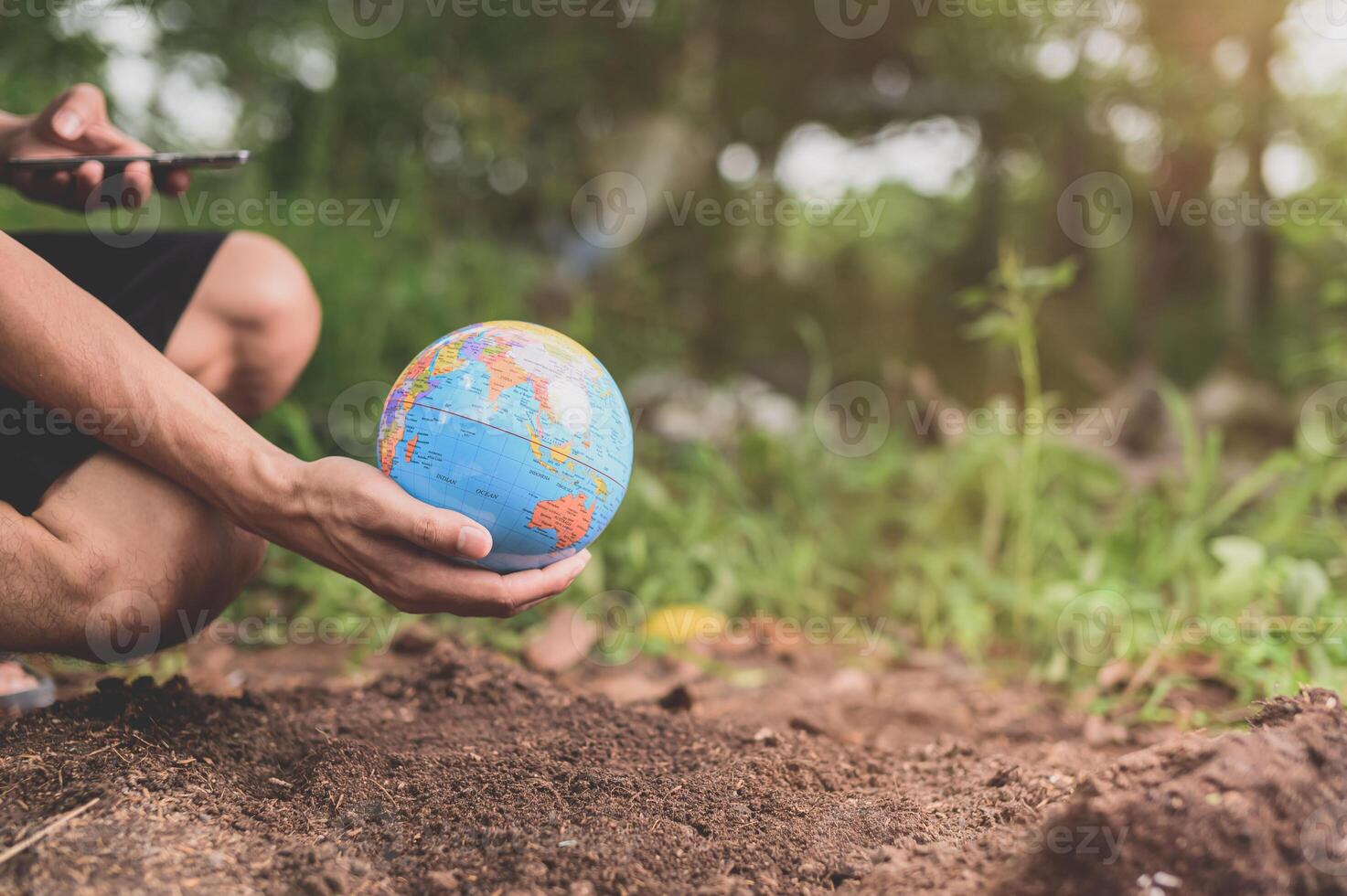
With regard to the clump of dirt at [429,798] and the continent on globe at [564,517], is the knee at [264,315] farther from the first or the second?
the continent on globe at [564,517]

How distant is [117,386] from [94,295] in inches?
19.1

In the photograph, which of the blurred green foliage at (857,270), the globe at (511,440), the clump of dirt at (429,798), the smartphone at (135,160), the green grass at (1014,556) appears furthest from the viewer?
the blurred green foliage at (857,270)

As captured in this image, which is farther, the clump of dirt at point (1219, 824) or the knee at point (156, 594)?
the knee at point (156, 594)

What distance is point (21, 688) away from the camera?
2225mm

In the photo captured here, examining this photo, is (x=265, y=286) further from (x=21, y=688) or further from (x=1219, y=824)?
(x=1219, y=824)

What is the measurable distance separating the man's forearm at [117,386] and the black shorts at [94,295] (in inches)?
5.3

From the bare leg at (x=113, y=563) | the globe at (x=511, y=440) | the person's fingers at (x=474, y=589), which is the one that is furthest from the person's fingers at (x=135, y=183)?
the person's fingers at (x=474, y=589)

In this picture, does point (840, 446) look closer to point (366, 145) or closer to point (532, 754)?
point (532, 754)

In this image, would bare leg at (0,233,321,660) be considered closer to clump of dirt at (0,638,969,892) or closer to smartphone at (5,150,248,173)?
clump of dirt at (0,638,969,892)

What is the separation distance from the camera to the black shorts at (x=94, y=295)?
1.80m

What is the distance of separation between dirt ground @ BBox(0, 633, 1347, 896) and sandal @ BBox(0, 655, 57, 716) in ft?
1.53

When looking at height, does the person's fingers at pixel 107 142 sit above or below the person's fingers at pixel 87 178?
above

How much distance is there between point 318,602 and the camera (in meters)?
2.96

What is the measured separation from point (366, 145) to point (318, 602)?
12.2 ft
